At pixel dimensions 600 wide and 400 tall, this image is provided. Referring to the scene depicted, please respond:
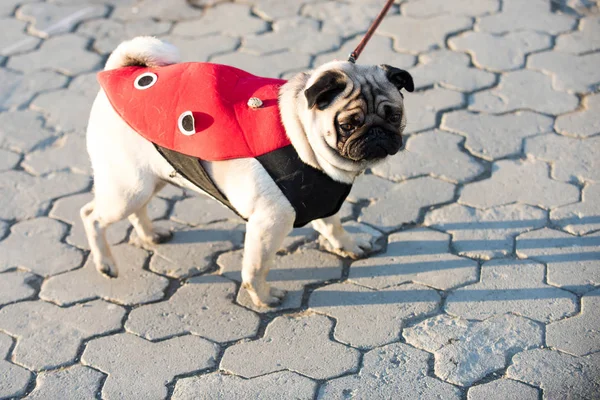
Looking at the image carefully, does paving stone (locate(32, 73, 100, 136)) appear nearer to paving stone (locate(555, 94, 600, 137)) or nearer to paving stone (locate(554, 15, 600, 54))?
paving stone (locate(555, 94, 600, 137))

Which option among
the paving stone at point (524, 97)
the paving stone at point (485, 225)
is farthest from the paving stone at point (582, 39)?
the paving stone at point (485, 225)

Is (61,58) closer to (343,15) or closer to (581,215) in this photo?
(343,15)

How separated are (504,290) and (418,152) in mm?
1212

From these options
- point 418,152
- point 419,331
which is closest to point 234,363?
point 419,331

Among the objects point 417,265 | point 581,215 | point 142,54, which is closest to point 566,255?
point 581,215

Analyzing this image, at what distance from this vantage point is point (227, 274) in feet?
13.1

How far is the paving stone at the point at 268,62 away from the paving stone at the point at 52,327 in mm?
2288

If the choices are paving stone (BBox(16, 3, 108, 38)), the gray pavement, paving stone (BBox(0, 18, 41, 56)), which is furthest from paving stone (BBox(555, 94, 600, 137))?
paving stone (BBox(0, 18, 41, 56))

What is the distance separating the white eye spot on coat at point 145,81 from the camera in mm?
3388

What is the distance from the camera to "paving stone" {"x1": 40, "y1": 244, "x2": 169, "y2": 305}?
3.88 meters

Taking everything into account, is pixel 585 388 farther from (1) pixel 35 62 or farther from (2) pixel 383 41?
(1) pixel 35 62

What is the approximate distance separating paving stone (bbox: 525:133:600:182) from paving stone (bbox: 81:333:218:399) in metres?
2.33

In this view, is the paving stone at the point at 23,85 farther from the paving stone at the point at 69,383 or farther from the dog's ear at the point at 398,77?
the dog's ear at the point at 398,77

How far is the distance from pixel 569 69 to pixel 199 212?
2.80 meters
